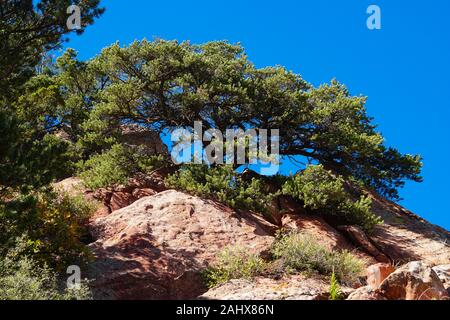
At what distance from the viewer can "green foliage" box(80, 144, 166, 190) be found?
2023cm

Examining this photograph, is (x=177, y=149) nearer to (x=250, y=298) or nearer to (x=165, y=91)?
(x=165, y=91)

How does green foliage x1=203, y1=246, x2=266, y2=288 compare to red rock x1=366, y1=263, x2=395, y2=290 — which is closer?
red rock x1=366, y1=263, x2=395, y2=290

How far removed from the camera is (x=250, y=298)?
12289 mm

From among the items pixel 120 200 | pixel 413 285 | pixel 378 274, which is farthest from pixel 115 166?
pixel 413 285

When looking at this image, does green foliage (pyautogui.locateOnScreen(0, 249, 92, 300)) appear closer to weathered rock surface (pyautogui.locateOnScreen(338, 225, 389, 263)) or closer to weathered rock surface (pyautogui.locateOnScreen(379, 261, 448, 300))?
weathered rock surface (pyautogui.locateOnScreen(379, 261, 448, 300))

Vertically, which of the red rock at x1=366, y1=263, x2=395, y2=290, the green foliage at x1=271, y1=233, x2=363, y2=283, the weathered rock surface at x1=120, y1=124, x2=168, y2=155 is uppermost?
the weathered rock surface at x1=120, y1=124, x2=168, y2=155

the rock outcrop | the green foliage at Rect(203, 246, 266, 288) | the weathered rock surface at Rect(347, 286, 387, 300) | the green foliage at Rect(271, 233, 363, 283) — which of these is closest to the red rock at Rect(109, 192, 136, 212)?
the rock outcrop

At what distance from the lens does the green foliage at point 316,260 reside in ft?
48.0

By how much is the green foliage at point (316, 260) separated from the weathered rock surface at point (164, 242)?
1.20m

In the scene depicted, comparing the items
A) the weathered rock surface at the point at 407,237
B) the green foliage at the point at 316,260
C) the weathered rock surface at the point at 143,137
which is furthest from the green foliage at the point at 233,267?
the weathered rock surface at the point at 143,137

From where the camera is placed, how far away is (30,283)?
11.4 m

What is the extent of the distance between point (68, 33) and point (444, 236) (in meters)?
15.8

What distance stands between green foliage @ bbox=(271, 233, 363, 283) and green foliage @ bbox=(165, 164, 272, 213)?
148 inches
